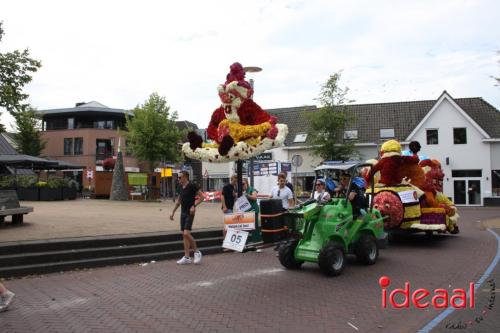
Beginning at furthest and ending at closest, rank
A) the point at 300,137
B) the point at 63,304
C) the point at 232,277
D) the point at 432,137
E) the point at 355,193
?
the point at 300,137 → the point at 432,137 → the point at 355,193 → the point at 232,277 → the point at 63,304

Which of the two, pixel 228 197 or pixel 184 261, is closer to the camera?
pixel 184 261

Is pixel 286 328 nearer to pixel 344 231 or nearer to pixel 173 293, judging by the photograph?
pixel 173 293

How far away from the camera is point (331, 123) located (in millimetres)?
31797

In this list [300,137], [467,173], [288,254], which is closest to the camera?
[288,254]

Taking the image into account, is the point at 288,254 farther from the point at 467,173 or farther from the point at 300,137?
the point at 300,137

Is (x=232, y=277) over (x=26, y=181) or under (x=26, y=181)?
under

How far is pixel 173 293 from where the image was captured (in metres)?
7.14

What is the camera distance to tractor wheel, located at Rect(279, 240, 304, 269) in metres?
8.75

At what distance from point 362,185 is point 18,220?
31.3 feet

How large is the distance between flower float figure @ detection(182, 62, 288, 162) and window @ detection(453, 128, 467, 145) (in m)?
29.6

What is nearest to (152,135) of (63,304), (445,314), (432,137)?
(432,137)

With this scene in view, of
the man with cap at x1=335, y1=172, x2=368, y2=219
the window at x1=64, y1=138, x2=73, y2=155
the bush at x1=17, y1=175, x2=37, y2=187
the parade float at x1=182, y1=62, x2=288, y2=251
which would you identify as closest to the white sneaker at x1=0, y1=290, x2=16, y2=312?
the parade float at x1=182, y1=62, x2=288, y2=251

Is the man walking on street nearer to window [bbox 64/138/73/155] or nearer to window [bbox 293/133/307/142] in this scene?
window [bbox 293/133/307/142]

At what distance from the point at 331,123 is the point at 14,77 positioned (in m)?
24.4
